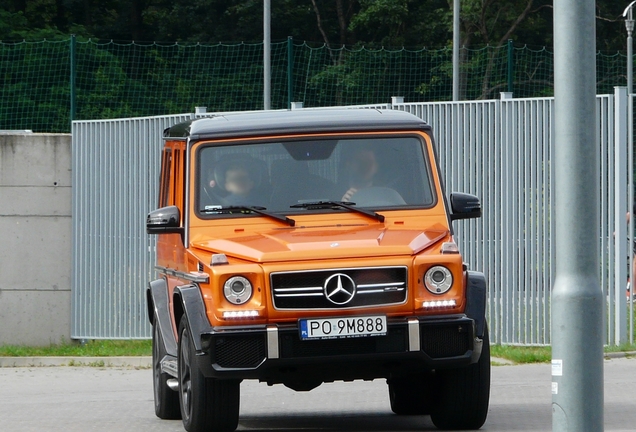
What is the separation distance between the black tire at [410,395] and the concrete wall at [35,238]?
824 cm

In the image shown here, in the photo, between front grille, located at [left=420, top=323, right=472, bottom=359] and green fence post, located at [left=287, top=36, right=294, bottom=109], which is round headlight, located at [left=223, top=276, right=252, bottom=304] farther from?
green fence post, located at [left=287, top=36, right=294, bottom=109]

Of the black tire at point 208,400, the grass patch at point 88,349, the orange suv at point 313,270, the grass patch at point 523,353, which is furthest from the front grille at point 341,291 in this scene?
the grass patch at point 88,349

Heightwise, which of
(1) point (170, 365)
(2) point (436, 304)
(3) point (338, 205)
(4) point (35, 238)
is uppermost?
(3) point (338, 205)

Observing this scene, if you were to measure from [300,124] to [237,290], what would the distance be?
1694mm

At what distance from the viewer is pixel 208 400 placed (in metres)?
9.12

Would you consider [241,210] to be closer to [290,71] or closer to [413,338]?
[413,338]

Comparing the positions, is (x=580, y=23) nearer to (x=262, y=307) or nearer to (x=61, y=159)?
(x=262, y=307)

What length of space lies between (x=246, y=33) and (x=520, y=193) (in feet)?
130

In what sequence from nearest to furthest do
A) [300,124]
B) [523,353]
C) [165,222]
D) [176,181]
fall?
[165,222] → [300,124] → [176,181] → [523,353]

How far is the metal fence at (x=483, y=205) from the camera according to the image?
1533cm

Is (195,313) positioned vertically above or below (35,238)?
below

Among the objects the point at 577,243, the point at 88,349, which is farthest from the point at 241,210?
the point at 88,349

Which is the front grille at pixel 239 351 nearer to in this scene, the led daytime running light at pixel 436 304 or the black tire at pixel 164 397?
the led daytime running light at pixel 436 304

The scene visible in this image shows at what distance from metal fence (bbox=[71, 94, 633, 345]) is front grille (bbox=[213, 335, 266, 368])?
23.6ft
